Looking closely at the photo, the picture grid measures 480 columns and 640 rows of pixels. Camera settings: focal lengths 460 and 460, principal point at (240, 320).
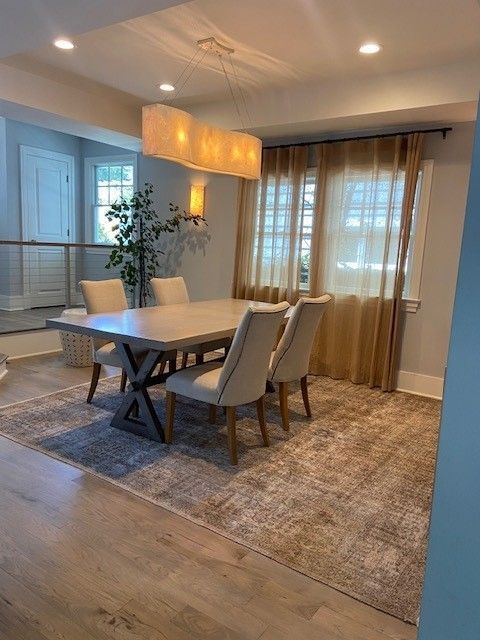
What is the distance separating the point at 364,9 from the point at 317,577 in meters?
2.98

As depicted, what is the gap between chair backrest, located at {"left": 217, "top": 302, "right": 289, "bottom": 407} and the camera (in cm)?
253

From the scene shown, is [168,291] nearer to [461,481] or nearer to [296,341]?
[296,341]

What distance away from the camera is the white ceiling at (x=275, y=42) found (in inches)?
106

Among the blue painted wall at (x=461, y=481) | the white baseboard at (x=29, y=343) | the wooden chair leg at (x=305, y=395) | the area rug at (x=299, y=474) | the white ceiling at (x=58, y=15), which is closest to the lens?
the blue painted wall at (x=461, y=481)

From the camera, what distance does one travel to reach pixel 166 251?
18.7ft

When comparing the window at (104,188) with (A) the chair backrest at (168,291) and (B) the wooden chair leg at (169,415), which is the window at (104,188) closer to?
(A) the chair backrest at (168,291)

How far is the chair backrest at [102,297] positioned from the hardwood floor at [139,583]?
1.59 meters

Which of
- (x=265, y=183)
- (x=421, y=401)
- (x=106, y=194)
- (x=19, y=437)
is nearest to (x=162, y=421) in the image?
(x=19, y=437)

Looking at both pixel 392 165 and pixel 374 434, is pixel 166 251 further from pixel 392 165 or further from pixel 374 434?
pixel 374 434

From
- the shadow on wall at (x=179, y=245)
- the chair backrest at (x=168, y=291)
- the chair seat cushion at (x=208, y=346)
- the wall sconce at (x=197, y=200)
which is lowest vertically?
the chair seat cushion at (x=208, y=346)

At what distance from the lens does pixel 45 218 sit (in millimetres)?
7117

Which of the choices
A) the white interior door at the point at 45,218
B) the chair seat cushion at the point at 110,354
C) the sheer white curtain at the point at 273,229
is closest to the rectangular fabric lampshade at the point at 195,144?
the sheer white curtain at the point at 273,229

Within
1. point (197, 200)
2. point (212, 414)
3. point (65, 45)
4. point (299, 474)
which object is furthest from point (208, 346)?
point (65, 45)

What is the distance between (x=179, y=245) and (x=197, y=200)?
0.61 meters
